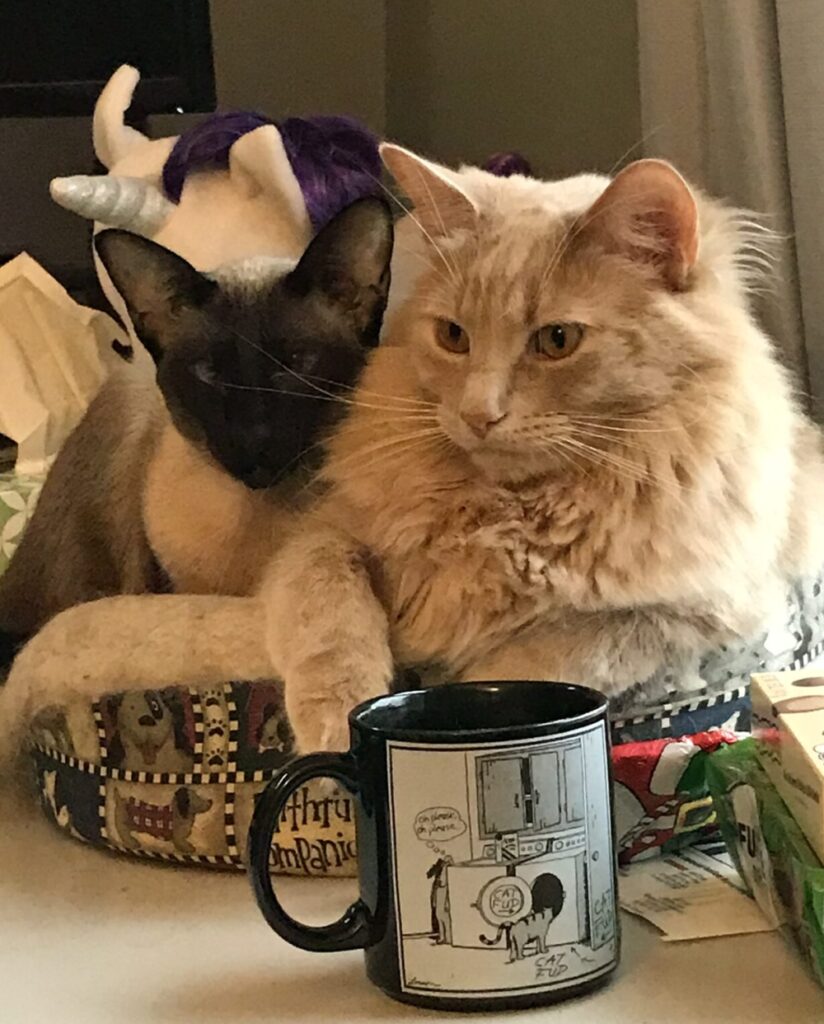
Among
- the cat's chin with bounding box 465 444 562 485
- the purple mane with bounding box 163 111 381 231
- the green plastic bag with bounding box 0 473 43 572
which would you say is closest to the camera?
the cat's chin with bounding box 465 444 562 485

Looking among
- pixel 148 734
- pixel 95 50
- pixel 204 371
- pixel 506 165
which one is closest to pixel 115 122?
pixel 95 50

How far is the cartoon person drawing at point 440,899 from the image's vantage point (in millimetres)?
784

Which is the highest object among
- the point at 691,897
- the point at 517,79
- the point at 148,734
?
the point at 517,79

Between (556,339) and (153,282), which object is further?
(153,282)

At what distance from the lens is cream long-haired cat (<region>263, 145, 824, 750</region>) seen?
0.99 meters

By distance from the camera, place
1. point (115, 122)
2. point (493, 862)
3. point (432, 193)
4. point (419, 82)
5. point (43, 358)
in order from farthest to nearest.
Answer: point (419, 82) < point (43, 358) < point (115, 122) < point (432, 193) < point (493, 862)

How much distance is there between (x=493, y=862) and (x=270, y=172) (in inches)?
34.5

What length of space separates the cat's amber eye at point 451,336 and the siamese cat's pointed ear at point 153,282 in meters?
0.28

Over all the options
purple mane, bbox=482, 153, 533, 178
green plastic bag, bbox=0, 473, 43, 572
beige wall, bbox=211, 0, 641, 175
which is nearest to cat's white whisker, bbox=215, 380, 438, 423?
green plastic bag, bbox=0, 473, 43, 572

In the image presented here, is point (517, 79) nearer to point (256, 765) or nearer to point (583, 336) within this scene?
point (583, 336)

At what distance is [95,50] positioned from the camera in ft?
6.40

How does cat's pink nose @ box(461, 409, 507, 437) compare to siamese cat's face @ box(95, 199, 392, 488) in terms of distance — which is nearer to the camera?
cat's pink nose @ box(461, 409, 507, 437)

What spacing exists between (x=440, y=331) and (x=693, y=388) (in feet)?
0.69

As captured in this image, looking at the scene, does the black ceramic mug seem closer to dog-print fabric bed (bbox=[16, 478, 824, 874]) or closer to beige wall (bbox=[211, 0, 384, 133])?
dog-print fabric bed (bbox=[16, 478, 824, 874])
